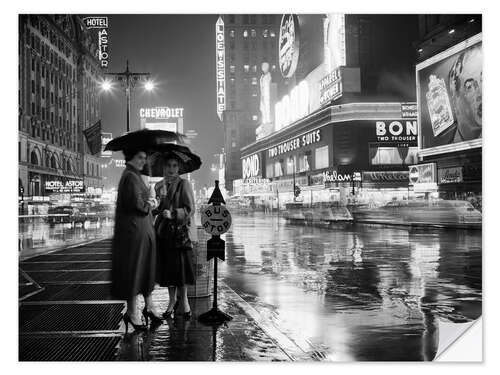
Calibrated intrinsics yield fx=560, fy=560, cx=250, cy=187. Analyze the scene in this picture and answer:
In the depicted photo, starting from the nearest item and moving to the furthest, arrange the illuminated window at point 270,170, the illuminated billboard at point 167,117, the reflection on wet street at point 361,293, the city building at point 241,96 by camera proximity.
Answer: the reflection on wet street at point 361,293
the illuminated billboard at point 167,117
the illuminated window at point 270,170
the city building at point 241,96

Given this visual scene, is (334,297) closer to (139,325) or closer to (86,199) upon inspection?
(139,325)

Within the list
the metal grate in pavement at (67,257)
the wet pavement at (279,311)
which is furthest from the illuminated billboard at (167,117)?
the metal grate in pavement at (67,257)

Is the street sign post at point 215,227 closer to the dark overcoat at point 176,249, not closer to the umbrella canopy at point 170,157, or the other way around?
the dark overcoat at point 176,249

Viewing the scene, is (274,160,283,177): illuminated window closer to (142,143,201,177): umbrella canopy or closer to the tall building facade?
the tall building facade

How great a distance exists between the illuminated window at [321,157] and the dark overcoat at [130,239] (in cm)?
5541

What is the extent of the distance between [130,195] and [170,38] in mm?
3741

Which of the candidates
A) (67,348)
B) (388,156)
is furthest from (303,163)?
(67,348)

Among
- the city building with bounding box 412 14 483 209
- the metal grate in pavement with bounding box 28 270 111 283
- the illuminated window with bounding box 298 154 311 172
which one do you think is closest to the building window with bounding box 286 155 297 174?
the illuminated window with bounding box 298 154 311 172

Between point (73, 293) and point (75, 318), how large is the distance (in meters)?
2.11

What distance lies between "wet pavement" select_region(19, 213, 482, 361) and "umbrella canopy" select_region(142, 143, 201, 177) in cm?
189

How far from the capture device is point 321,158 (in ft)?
209

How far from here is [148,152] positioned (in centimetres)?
720

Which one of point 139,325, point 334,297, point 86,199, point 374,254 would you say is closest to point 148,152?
point 139,325

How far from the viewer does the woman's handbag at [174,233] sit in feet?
24.0
